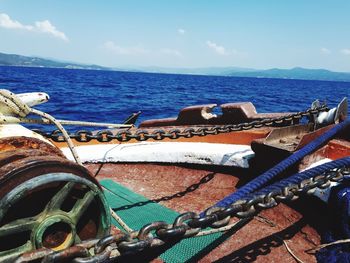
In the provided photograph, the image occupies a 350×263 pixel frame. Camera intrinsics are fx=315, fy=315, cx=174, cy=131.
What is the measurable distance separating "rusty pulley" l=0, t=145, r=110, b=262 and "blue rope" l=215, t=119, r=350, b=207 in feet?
2.54

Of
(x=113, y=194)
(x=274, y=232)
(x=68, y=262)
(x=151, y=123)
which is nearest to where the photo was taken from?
(x=68, y=262)

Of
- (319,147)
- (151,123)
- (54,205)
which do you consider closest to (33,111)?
(54,205)

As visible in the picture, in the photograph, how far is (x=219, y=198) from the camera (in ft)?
11.5

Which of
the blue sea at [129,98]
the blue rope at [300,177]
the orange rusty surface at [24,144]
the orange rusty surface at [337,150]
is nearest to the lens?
the orange rusty surface at [24,144]

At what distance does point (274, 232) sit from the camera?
275 cm

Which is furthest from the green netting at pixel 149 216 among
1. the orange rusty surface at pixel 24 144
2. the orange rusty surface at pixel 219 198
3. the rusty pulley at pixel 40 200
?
the orange rusty surface at pixel 24 144

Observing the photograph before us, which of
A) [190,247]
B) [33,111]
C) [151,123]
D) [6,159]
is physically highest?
[33,111]

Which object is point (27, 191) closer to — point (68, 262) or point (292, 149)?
point (68, 262)

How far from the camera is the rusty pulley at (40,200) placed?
1.36 metres

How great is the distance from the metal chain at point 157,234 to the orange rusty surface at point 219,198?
0.83 m

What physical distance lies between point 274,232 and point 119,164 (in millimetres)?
2348

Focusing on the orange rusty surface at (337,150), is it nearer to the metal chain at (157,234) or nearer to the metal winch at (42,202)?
the metal chain at (157,234)

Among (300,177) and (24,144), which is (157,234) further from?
(300,177)

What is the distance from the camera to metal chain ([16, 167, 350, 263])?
118cm
